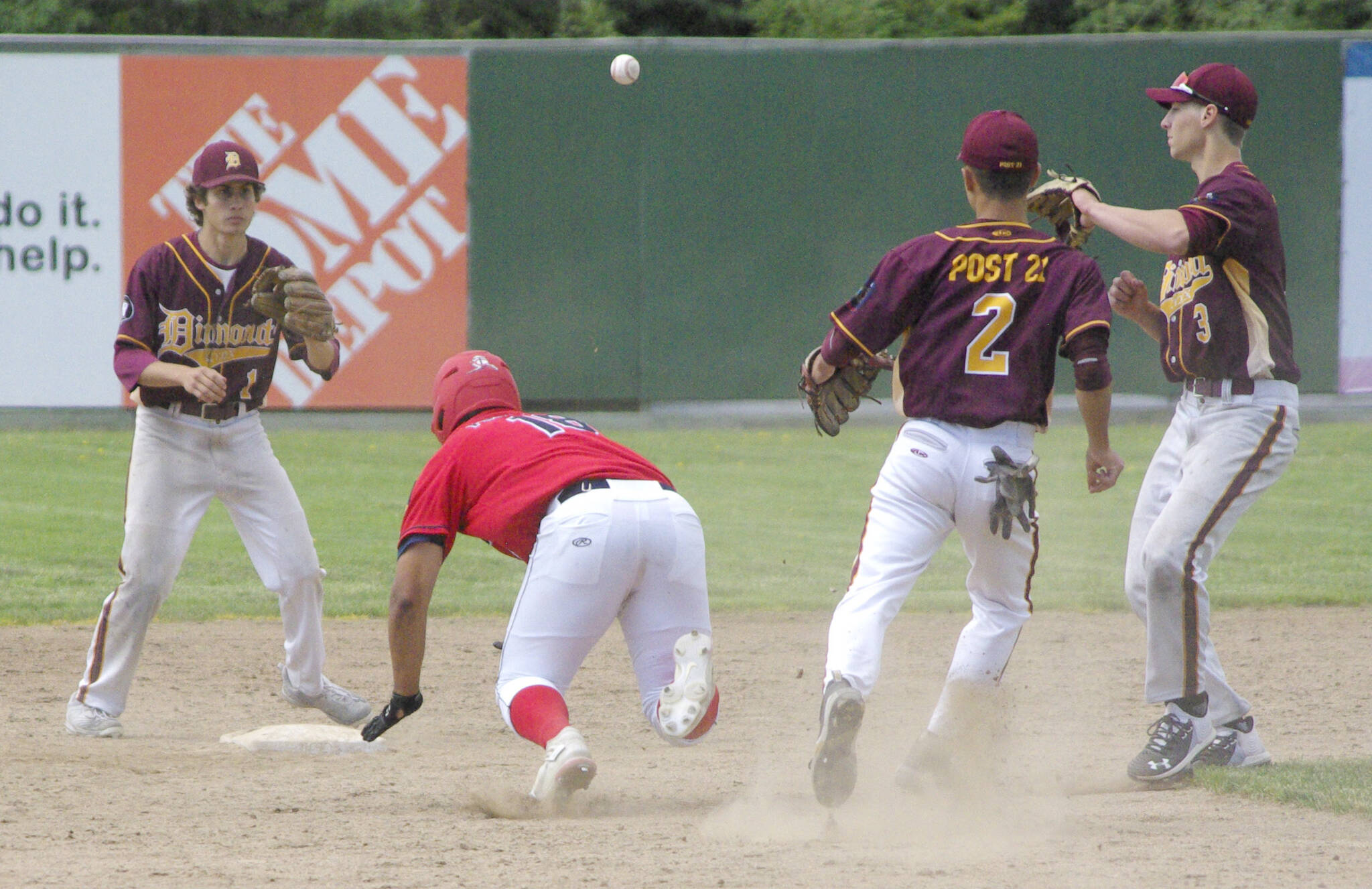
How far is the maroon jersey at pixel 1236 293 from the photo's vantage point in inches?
171

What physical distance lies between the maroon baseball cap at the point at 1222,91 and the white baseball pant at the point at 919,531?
1.19 metres

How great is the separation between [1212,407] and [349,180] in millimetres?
10116

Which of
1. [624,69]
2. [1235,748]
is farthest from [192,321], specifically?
[624,69]

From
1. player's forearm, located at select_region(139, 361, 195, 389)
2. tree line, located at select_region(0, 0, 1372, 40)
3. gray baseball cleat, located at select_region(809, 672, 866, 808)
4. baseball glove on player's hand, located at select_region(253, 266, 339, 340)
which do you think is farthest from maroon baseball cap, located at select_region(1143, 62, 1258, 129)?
tree line, located at select_region(0, 0, 1372, 40)

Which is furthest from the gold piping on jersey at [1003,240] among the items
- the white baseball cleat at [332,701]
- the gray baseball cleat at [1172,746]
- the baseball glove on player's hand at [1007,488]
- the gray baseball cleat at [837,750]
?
the white baseball cleat at [332,701]

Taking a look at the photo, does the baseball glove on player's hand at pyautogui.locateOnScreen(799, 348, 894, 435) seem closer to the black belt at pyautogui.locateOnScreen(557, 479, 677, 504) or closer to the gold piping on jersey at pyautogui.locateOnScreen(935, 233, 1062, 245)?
the gold piping on jersey at pyautogui.locateOnScreen(935, 233, 1062, 245)

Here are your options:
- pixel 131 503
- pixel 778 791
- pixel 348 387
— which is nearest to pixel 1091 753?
pixel 778 791

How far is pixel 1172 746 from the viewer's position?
14.5 ft

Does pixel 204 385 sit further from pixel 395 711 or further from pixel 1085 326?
pixel 1085 326

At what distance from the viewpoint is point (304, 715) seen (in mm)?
5695

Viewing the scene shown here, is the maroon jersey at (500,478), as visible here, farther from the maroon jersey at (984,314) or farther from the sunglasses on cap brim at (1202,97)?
the sunglasses on cap brim at (1202,97)

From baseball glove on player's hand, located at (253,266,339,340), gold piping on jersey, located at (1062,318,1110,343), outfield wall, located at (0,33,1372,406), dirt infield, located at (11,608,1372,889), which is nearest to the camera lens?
dirt infield, located at (11,608,1372,889)

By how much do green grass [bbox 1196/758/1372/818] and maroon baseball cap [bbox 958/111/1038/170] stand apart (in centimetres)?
181

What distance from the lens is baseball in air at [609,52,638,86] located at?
42.8 feet
